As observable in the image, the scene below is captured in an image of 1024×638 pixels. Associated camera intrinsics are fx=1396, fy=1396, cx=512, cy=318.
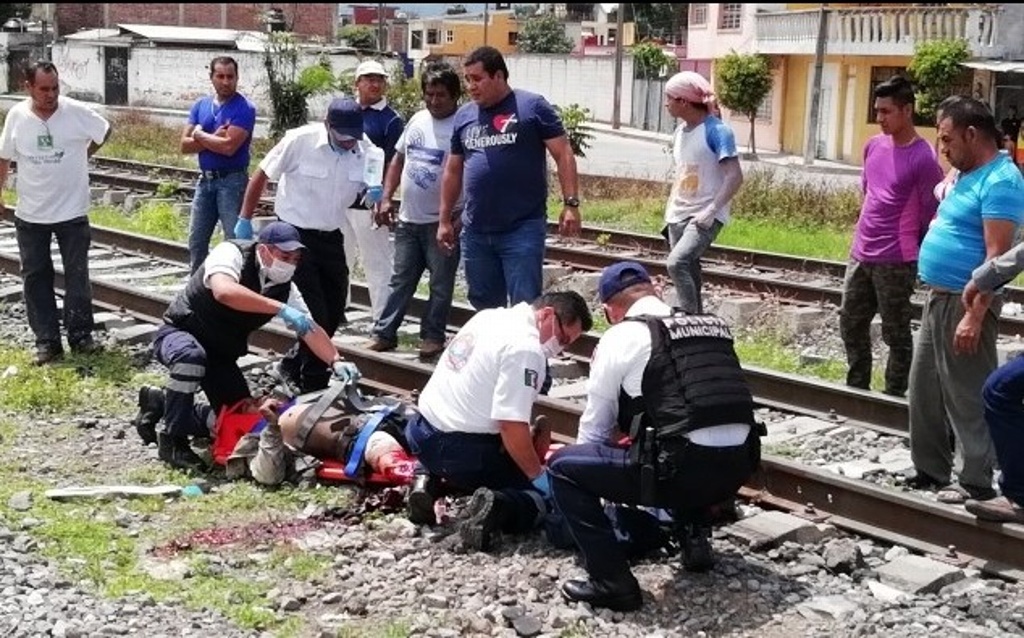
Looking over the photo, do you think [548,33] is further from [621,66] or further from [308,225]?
[308,225]

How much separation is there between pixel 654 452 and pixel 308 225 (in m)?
4.13

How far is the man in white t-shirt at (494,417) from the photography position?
219 inches

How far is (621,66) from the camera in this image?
53.4m

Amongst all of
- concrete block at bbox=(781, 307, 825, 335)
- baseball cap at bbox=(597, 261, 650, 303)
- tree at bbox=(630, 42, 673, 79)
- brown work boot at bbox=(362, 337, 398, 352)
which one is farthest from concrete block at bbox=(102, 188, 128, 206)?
tree at bbox=(630, 42, 673, 79)

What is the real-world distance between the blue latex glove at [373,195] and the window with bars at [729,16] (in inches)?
1692

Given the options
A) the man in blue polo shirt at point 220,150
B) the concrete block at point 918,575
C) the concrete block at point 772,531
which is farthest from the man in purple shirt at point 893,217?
the man in blue polo shirt at point 220,150

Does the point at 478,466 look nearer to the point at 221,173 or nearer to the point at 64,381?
the point at 64,381

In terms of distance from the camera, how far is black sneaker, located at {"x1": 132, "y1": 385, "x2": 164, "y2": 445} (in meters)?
7.23

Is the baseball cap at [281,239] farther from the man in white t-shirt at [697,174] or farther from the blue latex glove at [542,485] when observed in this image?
the man in white t-shirt at [697,174]

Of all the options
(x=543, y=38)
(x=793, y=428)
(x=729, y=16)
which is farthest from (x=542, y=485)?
(x=543, y=38)

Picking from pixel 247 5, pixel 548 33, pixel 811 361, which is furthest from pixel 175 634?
pixel 548 33

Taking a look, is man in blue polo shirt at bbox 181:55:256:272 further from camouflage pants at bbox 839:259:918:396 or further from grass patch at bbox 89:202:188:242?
camouflage pants at bbox 839:259:918:396

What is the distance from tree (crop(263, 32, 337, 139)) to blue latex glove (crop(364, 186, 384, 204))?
66.0ft

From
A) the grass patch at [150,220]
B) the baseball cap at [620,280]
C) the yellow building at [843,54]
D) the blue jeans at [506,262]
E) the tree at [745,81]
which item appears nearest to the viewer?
the baseball cap at [620,280]
